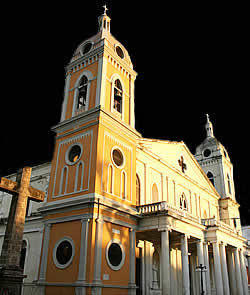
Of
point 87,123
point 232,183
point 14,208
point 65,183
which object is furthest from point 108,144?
point 232,183

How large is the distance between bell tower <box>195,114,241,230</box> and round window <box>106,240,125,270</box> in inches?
799

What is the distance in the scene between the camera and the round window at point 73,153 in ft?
64.8

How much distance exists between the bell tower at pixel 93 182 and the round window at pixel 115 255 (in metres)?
0.06

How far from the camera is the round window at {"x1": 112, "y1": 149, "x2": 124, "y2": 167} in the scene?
20045mm

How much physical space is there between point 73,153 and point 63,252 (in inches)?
247

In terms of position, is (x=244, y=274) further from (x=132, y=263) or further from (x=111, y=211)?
(x=111, y=211)

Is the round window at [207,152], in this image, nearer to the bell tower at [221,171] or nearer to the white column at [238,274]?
the bell tower at [221,171]

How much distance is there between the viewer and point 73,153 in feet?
65.9

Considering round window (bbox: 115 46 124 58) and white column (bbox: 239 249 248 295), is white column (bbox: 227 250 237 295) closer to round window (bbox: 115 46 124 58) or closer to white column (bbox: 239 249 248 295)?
white column (bbox: 239 249 248 295)

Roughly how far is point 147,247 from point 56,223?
727 cm

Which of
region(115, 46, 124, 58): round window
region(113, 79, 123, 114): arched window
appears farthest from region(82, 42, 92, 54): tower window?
region(113, 79, 123, 114): arched window

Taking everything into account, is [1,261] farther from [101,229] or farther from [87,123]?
[87,123]

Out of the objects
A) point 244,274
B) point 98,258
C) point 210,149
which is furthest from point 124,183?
point 210,149

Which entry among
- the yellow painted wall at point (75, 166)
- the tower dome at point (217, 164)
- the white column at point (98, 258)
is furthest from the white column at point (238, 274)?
the yellow painted wall at point (75, 166)
